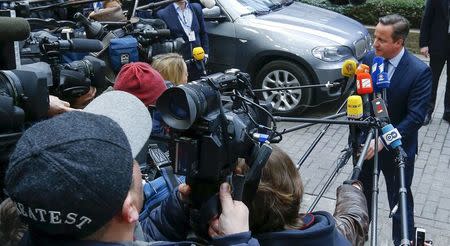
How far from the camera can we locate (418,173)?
5512 millimetres

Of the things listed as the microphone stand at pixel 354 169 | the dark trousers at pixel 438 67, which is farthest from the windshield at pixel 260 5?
the microphone stand at pixel 354 169

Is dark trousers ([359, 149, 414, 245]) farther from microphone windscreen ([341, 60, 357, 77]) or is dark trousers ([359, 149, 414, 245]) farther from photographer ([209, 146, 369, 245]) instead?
photographer ([209, 146, 369, 245])

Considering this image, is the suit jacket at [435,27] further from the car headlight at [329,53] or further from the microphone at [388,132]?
the microphone at [388,132]

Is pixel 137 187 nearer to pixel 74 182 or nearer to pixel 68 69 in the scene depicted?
pixel 74 182

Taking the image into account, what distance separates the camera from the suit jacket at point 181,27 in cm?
688

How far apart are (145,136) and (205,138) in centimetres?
19

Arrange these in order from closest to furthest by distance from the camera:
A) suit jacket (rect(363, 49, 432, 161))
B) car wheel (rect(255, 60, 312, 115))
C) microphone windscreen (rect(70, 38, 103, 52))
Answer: microphone windscreen (rect(70, 38, 103, 52))
suit jacket (rect(363, 49, 432, 161))
car wheel (rect(255, 60, 312, 115))

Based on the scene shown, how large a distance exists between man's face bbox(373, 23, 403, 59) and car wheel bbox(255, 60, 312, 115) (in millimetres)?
3131

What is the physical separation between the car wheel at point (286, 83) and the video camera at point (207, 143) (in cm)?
517

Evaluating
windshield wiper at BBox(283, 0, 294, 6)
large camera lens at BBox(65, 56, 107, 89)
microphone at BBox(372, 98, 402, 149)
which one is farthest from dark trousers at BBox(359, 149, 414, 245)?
windshield wiper at BBox(283, 0, 294, 6)

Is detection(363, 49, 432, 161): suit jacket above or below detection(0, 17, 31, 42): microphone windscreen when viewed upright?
below

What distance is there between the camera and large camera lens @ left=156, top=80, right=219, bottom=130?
5.49ft

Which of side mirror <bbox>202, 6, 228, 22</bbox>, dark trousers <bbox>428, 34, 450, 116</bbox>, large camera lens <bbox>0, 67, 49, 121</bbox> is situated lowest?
dark trousers <bbox>428, 34, 450, 116</bbox>

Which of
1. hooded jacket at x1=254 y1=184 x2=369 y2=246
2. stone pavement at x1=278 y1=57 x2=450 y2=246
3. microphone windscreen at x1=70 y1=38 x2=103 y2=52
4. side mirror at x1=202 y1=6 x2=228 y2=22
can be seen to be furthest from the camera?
side mirror at x1=202 y1=6 x2=228 y2=22
